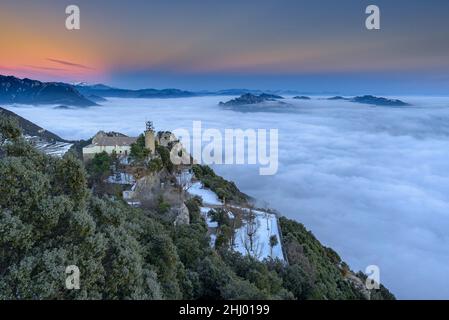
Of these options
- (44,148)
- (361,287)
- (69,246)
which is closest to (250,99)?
(361,287)

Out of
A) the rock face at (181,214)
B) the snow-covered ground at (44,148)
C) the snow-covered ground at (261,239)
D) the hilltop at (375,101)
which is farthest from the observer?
the hilltop at (375,101)

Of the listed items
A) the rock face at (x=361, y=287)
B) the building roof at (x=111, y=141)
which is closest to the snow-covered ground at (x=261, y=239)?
the rock face at (x=361, y=287)

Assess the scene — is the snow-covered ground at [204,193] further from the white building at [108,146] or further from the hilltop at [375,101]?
the hilltop at [375,101]

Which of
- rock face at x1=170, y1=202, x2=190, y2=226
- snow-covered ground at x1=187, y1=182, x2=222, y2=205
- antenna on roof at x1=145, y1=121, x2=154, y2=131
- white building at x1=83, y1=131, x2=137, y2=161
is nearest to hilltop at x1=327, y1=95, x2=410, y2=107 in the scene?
snow-covered ground at x1=187, y1=182, x2=222, y2=205

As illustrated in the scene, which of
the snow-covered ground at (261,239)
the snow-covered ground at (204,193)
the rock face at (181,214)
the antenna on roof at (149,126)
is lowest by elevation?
the snow-covered ground at (261,239)

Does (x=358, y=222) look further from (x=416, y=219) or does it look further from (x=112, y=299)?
(x=112, y=299)

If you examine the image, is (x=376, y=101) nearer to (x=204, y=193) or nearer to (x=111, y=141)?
(x=204, y=193)
